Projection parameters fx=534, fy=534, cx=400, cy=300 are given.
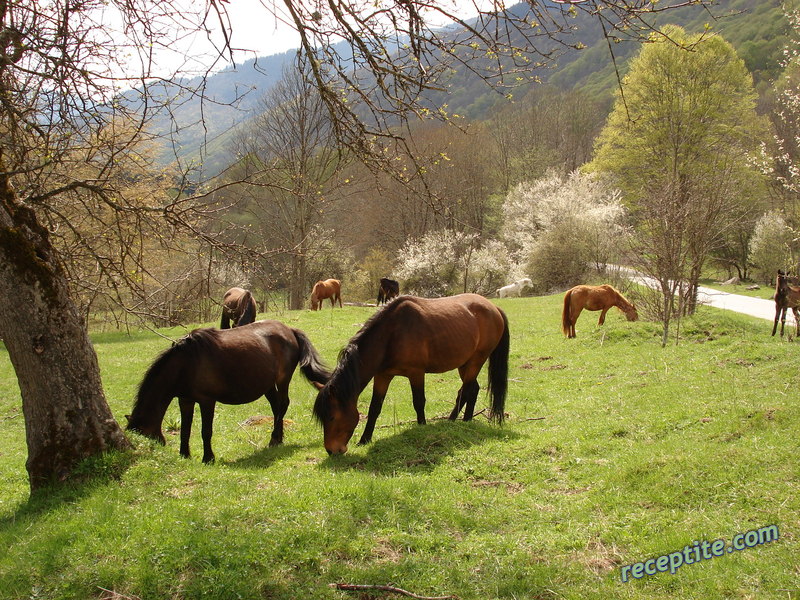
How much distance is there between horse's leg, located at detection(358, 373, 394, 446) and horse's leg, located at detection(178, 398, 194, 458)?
2.13 m

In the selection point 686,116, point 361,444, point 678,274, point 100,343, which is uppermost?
point 686,116

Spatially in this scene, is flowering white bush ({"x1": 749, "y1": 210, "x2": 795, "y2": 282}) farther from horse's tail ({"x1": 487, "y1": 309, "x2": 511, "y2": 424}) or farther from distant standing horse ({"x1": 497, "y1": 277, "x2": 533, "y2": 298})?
horse's tail ({"x1": 487, "y1": 309, "x2": 511, "y2": 424})

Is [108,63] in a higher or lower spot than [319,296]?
higher

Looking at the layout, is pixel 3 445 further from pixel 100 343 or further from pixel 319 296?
pixel 319 296

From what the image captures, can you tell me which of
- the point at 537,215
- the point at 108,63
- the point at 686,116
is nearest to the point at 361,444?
the point at 108,63

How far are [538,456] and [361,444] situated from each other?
7.29 ft

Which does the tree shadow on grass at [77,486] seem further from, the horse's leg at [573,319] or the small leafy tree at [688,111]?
the small leafy tree at [688,111]

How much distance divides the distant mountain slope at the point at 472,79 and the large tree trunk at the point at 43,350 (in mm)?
1576

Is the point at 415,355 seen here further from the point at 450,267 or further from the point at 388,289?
the point at 450,267

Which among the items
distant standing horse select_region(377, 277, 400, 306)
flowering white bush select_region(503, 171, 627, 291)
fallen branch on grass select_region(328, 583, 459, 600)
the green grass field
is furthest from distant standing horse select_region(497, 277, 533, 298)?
fallen branch on grass select_region(328, 583, 459, 600)

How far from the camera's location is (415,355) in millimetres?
7367

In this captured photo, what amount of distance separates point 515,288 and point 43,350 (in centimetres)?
3179

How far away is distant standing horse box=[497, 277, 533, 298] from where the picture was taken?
113ft

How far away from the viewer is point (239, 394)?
23.1 feet
